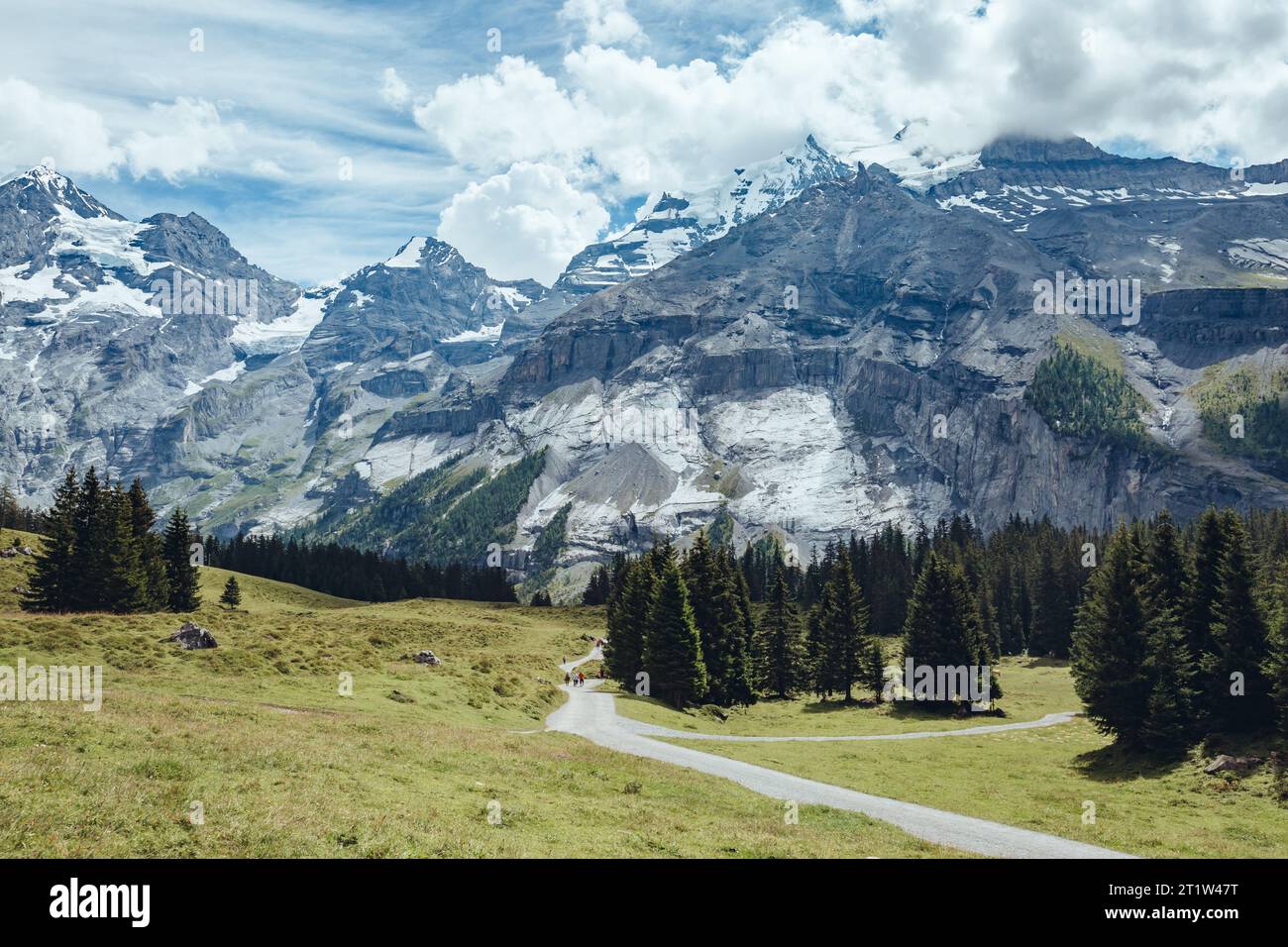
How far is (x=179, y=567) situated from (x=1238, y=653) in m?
89.3

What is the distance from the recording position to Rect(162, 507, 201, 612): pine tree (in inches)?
3017

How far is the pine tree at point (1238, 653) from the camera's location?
43.3 m

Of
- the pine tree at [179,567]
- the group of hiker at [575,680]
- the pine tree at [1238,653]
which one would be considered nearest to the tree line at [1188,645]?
the pine tree at [1238,653]

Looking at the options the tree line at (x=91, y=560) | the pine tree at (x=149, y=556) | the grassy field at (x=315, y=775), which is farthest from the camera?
the pine tree at (x=149, y=556)

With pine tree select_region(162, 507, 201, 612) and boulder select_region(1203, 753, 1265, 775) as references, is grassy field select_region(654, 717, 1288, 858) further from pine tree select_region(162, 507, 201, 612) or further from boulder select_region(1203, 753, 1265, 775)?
pine tree select_region(162, 507, 201, 612)

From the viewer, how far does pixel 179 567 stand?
78.9 metres

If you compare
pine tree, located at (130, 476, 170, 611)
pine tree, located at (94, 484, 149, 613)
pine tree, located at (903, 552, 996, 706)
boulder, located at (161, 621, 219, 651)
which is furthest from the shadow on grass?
pine tree, located at (130, 476, 170, 611)

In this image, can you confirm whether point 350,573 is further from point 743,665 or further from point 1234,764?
point 1234,764

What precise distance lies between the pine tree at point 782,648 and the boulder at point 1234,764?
42583 millimetres

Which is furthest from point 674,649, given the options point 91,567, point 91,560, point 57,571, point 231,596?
point 231,596

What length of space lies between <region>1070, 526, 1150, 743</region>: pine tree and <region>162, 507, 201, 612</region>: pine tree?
257 ft

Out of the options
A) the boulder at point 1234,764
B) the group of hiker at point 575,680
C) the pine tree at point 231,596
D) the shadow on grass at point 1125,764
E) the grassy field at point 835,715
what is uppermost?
the pine tree at point 231,596

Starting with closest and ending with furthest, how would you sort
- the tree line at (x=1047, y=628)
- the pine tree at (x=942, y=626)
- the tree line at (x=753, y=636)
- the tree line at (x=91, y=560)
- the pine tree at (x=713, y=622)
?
the tree line at (x=1047, y=628), the tree line at (x=91, y=560), the tree line at (x=753, y=636), the pine tree at (x=713, y=622), the pine tree at (x=942, y=626)

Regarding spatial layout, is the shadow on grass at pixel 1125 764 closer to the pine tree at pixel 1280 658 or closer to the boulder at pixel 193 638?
the pine tree at pixel 1280 658
